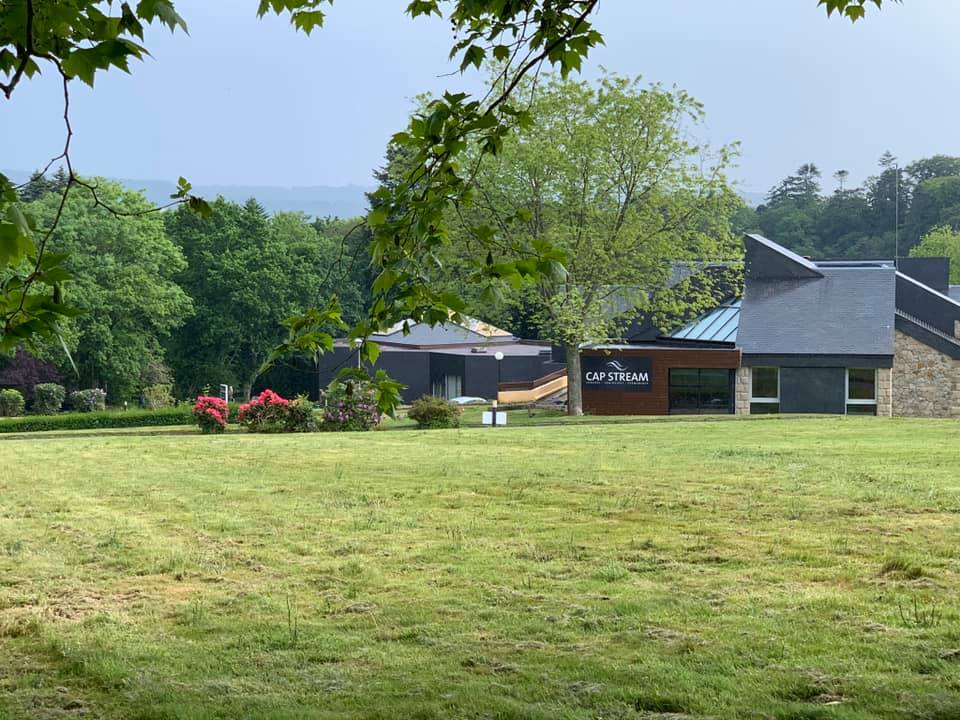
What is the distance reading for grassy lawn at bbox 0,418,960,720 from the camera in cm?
446

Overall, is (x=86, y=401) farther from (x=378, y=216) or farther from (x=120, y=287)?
(x=378, y=216)

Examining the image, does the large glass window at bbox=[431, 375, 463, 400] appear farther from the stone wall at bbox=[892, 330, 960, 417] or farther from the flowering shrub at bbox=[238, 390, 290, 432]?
the flowering shrub at bbox=[238, 390, 290, 432]

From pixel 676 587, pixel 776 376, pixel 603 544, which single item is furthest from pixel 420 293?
pixel 776 376

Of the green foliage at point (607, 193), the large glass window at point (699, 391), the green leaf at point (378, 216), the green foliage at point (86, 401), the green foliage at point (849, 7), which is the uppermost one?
the green foliage at point (607, 193)

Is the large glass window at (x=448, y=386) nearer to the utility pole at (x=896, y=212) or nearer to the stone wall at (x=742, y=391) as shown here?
the stone wall at (x=742, y=391)

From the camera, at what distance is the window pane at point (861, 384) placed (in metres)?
35.0

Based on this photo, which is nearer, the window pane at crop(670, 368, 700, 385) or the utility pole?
the window pane at crop(670, 368, 700, 385)

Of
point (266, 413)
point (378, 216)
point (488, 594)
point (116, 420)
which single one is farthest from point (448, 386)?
point (378, 216)

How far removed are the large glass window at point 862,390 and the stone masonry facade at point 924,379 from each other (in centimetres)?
89

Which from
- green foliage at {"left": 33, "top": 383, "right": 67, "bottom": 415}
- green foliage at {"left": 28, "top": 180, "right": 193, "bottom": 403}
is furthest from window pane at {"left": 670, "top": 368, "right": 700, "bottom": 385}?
green foliage at {"left": 33, "top": 383, "right": 67, "bottom": 415}

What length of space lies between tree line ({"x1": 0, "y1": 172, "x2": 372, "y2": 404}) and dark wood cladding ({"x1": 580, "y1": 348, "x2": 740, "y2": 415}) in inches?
547

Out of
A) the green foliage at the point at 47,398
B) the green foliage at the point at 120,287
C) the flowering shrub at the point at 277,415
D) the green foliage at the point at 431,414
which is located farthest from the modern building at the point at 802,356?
the green foliage at the point at 47,398

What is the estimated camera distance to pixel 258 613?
19.7 feet

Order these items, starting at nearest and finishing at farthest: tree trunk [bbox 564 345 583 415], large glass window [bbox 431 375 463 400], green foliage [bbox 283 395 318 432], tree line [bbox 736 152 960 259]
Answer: green foliage [bbox 283 395 318 432]
tree trunk [bbox 564 345 583 415]
large glass window [bbox 431 375 463 400]
tree line [bbox 736 152 960 259]
